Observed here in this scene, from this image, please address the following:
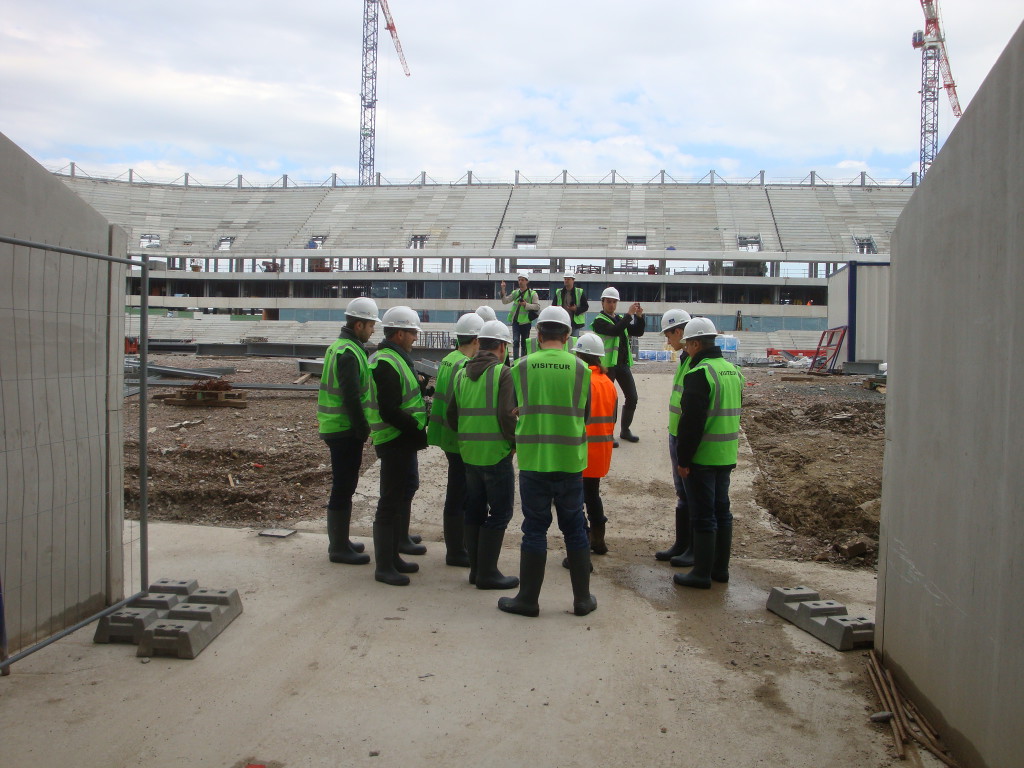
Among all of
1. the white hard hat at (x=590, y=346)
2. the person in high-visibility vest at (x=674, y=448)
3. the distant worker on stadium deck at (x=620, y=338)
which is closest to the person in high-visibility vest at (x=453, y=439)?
the white hard hat at (x=590, y=346)

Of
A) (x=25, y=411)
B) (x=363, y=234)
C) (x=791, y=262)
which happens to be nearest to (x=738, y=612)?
(x=25, y=411)

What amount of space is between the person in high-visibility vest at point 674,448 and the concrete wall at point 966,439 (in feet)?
5.45

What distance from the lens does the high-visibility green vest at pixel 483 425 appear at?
4422 millimetres

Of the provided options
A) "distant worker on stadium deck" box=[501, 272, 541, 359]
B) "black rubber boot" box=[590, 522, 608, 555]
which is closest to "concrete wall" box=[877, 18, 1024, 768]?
"black rubber boot" box=[590, 522, 608, 555]

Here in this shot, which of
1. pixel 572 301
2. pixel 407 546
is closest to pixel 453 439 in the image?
pixel 407 546

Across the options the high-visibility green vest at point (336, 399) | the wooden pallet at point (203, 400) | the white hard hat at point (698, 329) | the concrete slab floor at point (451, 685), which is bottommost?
the concrete slab floor at point (451, 685)

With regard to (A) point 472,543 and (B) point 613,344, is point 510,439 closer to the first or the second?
(A) point 472,543

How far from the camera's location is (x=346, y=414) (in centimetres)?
486

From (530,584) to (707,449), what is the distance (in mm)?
1369

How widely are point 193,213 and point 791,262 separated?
37.6 meters

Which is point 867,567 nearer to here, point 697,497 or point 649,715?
point 697,497

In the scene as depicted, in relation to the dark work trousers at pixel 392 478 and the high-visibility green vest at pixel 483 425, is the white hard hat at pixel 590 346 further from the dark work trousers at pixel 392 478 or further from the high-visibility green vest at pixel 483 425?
the dark work trousers at pixel 392 478

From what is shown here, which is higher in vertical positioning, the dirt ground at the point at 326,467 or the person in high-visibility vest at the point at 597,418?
the person in high-visibility vest at the point at 597,418

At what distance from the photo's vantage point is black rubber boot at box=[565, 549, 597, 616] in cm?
416
